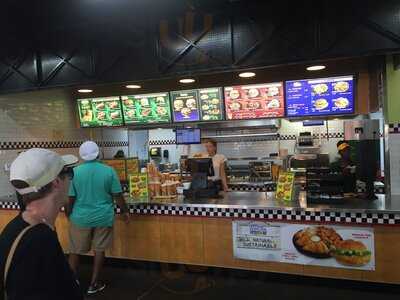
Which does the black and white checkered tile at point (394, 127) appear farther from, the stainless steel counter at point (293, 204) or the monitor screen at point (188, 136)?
the monitor screen at point (188, 136)

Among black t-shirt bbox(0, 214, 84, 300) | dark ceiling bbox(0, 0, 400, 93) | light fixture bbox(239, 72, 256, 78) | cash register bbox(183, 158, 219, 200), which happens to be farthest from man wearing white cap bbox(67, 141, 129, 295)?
black t-shirt bbox(0, 214, 84, 300)

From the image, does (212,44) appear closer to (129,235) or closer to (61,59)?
(61,59)

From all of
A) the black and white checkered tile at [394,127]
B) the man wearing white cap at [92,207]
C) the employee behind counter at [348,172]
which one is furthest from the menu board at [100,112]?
the black and white checkered tile at [394,127]

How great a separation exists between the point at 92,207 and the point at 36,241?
274 cm

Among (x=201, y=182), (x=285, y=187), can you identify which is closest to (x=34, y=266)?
(x=285, y=187)

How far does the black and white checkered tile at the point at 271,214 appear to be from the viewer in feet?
12.6

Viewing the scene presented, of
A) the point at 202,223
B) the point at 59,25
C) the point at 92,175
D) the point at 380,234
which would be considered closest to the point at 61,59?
the point at 59,25

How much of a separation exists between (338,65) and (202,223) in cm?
292

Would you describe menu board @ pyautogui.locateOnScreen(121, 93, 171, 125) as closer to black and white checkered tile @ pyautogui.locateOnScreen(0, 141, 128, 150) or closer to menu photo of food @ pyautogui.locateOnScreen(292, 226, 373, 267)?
black and white checkered tile @ pyautogui.locateOnScreen(0, 141, 128, 150)

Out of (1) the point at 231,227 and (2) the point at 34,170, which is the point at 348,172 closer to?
(1) the point at 231,227

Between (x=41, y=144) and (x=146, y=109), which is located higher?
(x=146, y=109)

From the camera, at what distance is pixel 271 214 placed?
4.21 m

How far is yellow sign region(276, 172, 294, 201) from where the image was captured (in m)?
4.48

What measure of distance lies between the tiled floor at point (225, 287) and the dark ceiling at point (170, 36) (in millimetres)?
2643
